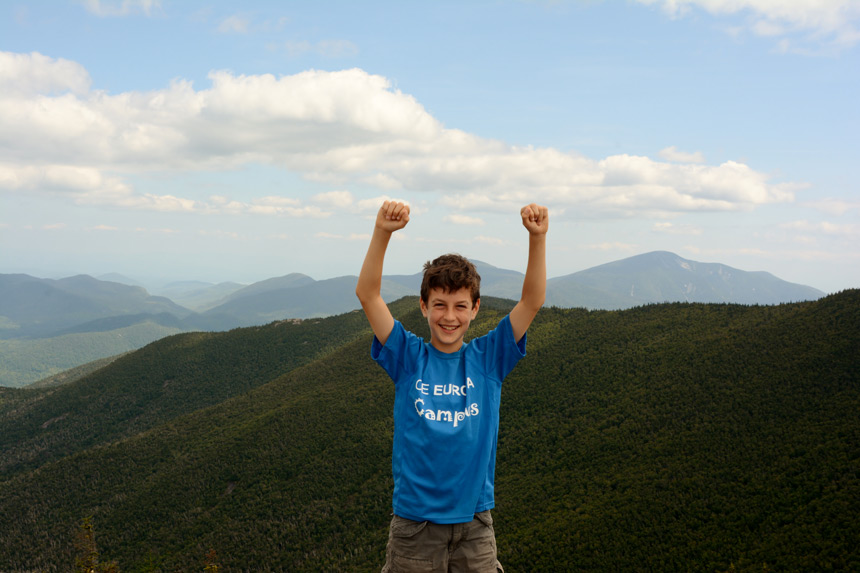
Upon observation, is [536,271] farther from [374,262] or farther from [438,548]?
[438,548]

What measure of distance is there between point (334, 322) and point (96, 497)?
67.0 metres

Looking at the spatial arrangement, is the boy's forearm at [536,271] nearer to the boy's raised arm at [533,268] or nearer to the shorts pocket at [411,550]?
the boy's raised arm at [533,268]

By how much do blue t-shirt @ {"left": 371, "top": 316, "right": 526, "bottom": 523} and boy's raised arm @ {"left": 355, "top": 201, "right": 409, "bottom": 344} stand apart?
23cm

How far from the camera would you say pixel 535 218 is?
6754mm

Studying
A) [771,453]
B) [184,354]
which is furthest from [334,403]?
[184,354]

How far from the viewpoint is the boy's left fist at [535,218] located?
21.9 feet

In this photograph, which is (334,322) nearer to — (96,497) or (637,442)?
(96,497)

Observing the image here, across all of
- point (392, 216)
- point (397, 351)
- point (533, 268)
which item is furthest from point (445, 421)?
point (392, 216)

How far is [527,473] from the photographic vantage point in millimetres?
49000

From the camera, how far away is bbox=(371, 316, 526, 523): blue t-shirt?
20.9 feet

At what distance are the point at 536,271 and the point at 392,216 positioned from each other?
1.99 m

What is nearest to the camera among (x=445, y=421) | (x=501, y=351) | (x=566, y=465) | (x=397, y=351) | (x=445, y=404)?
(x=445, y=421)

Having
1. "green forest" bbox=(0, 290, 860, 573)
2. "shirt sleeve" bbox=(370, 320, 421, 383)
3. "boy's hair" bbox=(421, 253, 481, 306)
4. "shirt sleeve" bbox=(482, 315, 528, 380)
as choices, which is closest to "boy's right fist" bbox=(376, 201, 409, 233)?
"boy's hair" bbox=(421, 253, 481, 306)

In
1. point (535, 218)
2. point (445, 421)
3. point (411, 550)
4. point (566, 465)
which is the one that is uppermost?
point (535, 218)
